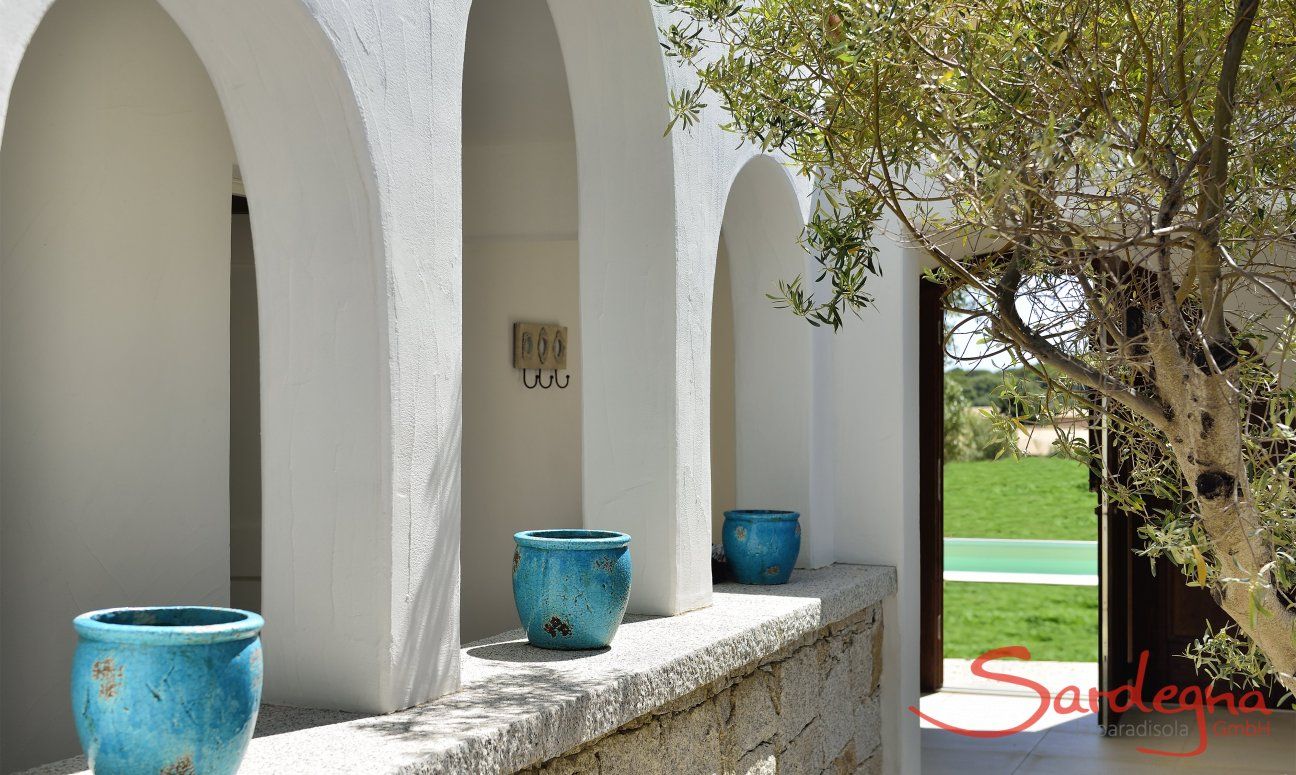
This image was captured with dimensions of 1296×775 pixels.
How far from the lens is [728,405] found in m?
6.60

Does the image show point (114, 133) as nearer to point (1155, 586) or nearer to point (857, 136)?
point (857, 136)

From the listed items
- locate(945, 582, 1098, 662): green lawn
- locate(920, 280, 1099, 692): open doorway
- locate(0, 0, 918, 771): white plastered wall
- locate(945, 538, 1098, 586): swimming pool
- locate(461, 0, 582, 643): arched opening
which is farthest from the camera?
locate(945, 538, 1098, 586): swimming pool

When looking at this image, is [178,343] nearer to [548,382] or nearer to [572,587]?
[572,587]

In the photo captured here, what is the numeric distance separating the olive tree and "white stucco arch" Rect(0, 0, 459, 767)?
764mm

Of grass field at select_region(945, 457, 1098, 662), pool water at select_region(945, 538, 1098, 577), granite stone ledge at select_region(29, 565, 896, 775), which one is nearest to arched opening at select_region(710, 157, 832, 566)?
granite stone ledge at select_region(29, 565, 896, 775)

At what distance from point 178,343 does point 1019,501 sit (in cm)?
2042

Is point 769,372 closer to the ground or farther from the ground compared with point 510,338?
closer to the ground

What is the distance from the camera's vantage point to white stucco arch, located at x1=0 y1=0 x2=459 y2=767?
2.29 metres

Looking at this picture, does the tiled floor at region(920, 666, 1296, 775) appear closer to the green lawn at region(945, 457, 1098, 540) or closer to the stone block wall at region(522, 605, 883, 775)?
the stone block wall at region(522, 605, 883, 775)

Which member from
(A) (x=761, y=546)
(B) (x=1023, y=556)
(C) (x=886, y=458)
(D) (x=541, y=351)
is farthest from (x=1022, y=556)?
(A) (x=761, y=546)

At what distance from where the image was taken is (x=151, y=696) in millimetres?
1777

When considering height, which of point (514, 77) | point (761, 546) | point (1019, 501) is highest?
point (514, 77)

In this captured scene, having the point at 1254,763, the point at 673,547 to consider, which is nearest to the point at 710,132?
the point at 673,547

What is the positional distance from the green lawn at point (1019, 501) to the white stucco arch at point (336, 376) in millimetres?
18962
